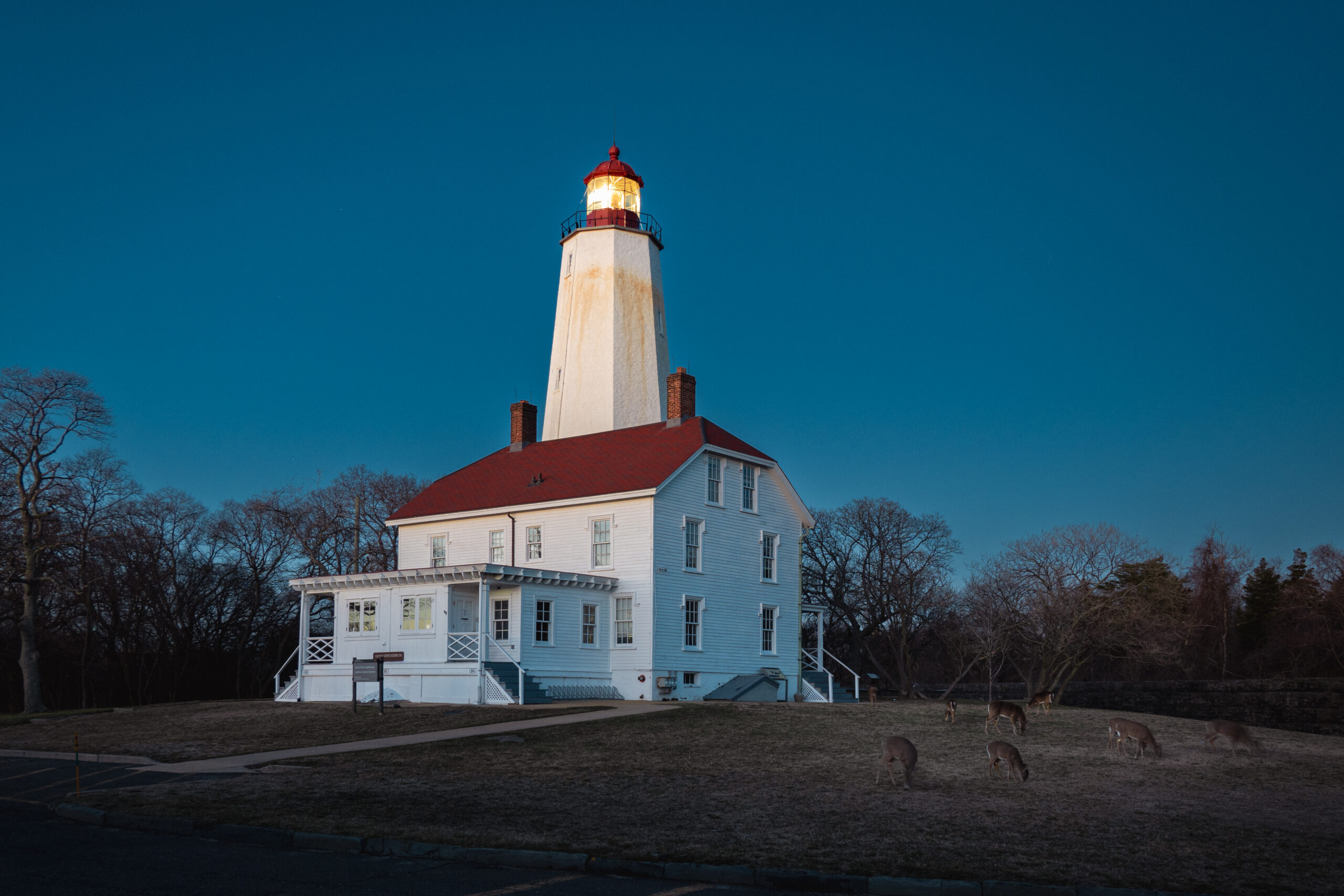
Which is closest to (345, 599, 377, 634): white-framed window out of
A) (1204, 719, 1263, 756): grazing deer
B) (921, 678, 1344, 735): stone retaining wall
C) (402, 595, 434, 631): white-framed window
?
(402, 595, 434, 631): white-framed window

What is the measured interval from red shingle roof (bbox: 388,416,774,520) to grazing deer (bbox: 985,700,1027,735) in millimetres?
12263

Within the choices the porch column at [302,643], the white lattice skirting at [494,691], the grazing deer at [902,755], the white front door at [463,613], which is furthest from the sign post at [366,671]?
the grazing deer at [902,755]

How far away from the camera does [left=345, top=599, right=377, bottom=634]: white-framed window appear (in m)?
30.5

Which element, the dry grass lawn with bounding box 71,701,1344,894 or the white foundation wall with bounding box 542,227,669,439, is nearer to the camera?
the dry grass lawn with bounding box 71,701,1344,894

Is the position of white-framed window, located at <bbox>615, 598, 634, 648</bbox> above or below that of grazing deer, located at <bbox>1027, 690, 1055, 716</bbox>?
above

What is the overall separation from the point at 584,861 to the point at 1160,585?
36363 mm

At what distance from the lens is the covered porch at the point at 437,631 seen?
27453mm

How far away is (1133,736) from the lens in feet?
56.0

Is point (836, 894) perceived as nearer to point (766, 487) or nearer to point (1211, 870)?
point (1211, 870)

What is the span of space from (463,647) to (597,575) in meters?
4.47

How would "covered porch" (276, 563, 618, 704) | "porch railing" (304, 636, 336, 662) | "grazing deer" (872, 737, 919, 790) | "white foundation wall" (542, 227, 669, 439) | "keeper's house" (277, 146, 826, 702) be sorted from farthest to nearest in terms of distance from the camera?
1. "white foundation wall" (542, 227, 669, 439)
2. "porch railing" (304, 636, 336, 662)
3. "keeper's house" (277, 146, 826, 702)
4. "covered porch" (276, 563, 618, 704)
5. "grazing deer" (872, 737, 919, 790)

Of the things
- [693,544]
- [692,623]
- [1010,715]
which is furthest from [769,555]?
[1010,715]

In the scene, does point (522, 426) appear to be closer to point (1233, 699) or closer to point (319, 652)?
point (319, 652)

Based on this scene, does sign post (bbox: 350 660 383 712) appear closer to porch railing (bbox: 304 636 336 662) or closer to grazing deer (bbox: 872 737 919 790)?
porch railing (bbox: 304 636 336 662)
